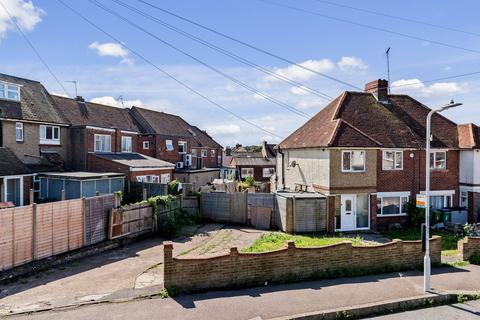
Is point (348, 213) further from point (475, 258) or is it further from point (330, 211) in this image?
point (475, 258)

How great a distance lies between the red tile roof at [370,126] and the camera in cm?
1990

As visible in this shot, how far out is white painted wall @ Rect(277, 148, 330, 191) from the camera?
19516 millimetres

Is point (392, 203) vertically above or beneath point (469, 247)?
above

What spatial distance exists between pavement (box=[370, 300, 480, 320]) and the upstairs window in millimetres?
22808

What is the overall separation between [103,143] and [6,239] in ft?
54.5

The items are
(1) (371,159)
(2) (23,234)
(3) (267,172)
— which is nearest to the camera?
(2) (23,234)

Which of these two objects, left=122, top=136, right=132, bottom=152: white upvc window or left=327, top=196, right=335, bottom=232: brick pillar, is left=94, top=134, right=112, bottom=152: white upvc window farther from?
left=327, top=196, right=335, bottom=232: brick pillar

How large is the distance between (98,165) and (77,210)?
1155cm

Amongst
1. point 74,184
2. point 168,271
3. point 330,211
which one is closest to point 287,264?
point 168,271

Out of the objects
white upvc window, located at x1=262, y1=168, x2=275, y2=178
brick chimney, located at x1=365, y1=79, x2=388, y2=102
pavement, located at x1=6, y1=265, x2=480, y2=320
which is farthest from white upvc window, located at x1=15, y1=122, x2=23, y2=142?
white upvc window, located at x1=262, y1=168, x2=275, y2=178

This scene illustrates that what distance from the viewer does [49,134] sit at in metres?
24.3

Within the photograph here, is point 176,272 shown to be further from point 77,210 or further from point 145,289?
point 77,210

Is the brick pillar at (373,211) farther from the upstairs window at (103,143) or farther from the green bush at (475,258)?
the upstairs window at (103,143)

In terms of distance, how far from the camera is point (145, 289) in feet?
32.7
